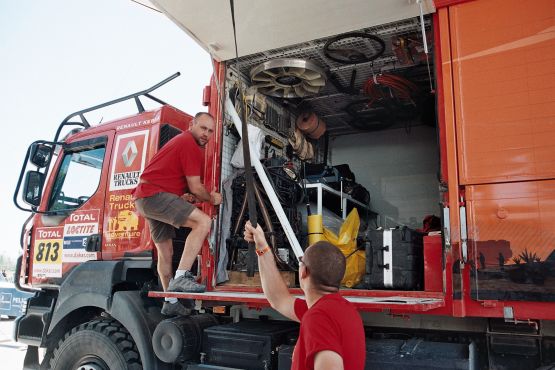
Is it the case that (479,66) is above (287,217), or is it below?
above

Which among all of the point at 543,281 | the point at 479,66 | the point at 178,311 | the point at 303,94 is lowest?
the point at 178,311

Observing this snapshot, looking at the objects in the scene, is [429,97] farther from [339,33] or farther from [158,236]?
[158,236]

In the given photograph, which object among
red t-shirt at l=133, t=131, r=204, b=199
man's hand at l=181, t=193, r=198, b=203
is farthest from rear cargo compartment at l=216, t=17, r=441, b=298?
red t-shirt at l=133, t=131, r=204, b=199

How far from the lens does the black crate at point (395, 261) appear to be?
3.19 meters

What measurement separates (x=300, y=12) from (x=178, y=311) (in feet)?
8.23

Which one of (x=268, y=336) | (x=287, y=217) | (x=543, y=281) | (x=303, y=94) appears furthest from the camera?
(x=303, y=94)

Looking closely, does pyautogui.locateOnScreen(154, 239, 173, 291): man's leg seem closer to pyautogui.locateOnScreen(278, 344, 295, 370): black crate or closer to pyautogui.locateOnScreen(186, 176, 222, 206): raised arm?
pyautogui.locateOnScreen(186, 176, 222, 206): raised arm

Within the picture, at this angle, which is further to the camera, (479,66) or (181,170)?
(181,170)

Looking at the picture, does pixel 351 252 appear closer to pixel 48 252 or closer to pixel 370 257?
pixel 370 257

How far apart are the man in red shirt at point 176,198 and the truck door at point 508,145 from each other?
80.5 inches

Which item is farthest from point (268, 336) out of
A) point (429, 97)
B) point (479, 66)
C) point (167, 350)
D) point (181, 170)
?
point (429, 97)

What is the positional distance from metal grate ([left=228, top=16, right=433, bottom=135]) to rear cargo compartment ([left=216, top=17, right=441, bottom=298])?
0.01 metres

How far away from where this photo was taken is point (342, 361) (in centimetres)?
154

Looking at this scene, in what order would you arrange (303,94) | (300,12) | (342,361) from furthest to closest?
(303,94) < (300,12) < (342,361)
